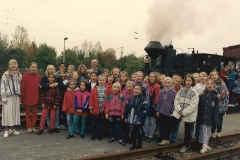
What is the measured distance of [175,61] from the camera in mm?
12336

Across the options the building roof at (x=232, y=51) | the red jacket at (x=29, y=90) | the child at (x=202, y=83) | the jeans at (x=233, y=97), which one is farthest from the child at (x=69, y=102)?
the building roof at (x=232, y=51)

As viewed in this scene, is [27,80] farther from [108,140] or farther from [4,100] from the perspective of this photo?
[108,140]

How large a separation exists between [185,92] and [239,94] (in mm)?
8154

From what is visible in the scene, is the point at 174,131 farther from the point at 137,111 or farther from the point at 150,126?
the point at 137,111

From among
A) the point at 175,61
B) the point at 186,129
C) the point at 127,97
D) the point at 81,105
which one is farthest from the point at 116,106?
the point at 175,61

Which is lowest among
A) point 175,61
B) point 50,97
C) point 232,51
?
point 50,97

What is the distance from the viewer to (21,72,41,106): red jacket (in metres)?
6.39

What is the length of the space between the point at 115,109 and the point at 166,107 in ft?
3.88

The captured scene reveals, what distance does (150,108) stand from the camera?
6.23 m

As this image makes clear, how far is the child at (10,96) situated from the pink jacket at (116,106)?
91.1 inches

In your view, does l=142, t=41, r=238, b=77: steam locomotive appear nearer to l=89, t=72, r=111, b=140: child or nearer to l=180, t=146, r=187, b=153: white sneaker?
l=89, t=72, r=111, b=140: child

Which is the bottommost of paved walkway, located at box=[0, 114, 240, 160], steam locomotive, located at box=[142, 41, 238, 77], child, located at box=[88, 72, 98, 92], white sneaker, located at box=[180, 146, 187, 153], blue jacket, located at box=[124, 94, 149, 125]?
white sneaker, located at box=[180, 146, 187, 153]

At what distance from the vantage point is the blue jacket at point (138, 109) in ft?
17.5

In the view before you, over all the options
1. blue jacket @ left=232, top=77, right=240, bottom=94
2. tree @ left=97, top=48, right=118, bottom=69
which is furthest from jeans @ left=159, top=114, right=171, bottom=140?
tree @ left=97, top=48, right=118, bottom=69
